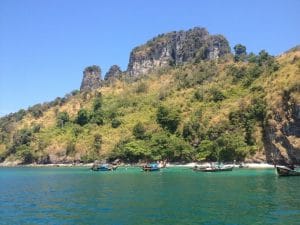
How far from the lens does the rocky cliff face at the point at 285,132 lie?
11583cm

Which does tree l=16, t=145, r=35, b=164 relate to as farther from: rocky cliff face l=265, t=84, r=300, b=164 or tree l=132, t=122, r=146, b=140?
rocky cliff face l=265, t=84, r=300, b=164

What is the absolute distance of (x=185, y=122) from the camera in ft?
493

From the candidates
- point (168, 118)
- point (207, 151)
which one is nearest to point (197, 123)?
point (168, 118)

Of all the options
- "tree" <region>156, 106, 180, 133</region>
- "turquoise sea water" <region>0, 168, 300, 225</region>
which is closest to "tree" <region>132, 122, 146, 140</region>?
"tree" <region>156, 106, 180, 133</region>

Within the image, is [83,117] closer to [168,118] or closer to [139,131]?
[139,131]

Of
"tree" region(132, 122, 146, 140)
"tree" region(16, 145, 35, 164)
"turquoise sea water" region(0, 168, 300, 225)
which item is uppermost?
"tree" region(132, 122, 146, 140)

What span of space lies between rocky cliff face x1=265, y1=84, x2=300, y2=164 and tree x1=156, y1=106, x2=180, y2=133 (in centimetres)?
3688

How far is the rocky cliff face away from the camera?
380 ft

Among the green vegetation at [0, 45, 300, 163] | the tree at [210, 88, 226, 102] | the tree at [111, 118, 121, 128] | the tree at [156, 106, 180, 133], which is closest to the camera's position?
the green vegetation at [0, 45, 300, 163]

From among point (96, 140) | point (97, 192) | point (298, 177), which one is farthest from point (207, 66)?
point (97, 192)

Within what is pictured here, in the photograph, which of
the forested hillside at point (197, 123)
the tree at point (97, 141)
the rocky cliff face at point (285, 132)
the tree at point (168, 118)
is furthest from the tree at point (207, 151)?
the tree at point (97, 141)

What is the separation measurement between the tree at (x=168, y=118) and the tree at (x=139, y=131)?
20.6ft

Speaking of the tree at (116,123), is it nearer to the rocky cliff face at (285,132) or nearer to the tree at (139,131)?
the tree at (139,131)

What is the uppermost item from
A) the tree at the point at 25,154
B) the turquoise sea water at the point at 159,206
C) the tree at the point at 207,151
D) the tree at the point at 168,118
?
the tree at the point at 168,118
